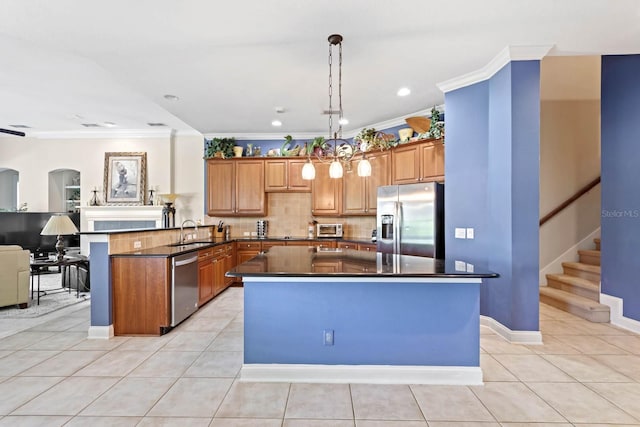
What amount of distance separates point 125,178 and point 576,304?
26.1ft

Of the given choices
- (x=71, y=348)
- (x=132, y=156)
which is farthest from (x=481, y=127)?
(x=132, y=156)

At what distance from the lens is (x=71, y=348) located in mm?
2955

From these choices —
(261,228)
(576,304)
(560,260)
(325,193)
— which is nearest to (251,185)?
(261,228)

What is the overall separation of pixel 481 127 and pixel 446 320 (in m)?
2.24

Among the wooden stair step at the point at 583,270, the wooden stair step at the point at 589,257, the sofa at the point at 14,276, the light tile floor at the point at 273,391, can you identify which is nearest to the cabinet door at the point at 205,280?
the light tile floor at the point at 273,391

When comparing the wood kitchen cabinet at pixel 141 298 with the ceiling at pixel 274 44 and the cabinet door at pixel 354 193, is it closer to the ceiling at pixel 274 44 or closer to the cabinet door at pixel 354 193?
the ceiling at pixel 274 44

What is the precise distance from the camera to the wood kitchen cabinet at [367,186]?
5020mm

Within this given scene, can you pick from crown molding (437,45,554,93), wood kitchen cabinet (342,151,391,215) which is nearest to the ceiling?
crown molding (437,45,554,93)

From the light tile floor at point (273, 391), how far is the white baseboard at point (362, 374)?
6 cm

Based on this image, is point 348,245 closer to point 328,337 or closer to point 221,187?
point 221,187

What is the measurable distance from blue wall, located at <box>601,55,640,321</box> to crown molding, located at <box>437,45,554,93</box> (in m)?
1.42

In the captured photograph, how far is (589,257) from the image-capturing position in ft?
15.0

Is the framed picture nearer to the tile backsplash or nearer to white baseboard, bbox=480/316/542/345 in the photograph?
the tile backsplash

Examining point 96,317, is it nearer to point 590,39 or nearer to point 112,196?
point 112,196
